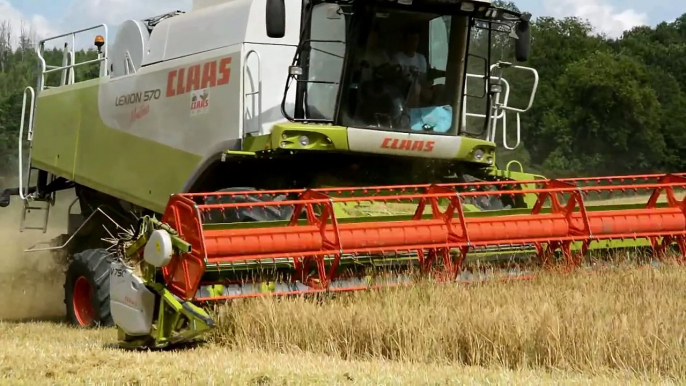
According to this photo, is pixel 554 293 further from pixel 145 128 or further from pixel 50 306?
pixel 50 306

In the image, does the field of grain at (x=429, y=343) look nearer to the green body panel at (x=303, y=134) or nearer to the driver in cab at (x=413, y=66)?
the green body panel at (x=303, y=134)

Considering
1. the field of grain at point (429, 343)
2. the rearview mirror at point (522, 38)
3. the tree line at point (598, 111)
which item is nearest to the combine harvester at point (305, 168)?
the rearview mirror at point (522, 38)

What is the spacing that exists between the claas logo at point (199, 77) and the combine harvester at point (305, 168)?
14 millimetres

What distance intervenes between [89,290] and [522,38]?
3.32m

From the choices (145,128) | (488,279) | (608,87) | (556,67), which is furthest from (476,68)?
(556,67)

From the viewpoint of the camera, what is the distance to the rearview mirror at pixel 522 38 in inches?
261

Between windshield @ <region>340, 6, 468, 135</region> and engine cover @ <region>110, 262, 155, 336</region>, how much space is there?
5.77 ft

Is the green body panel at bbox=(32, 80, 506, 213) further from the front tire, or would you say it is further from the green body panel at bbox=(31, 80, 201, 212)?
the front tire

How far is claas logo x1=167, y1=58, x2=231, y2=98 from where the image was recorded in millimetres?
6551

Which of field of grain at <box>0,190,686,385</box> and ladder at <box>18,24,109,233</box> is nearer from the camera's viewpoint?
field of grain at <box>0,190,686,385</box>

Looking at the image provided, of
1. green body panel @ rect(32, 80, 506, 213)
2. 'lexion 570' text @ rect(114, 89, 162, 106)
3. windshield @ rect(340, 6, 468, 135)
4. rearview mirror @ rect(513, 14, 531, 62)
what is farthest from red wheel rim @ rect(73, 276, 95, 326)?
rearview mirror @ rect(513, 14, 531, 62)

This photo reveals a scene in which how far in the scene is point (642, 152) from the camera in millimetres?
33531

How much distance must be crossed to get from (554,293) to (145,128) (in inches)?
133

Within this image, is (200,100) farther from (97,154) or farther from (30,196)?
(30,196)
